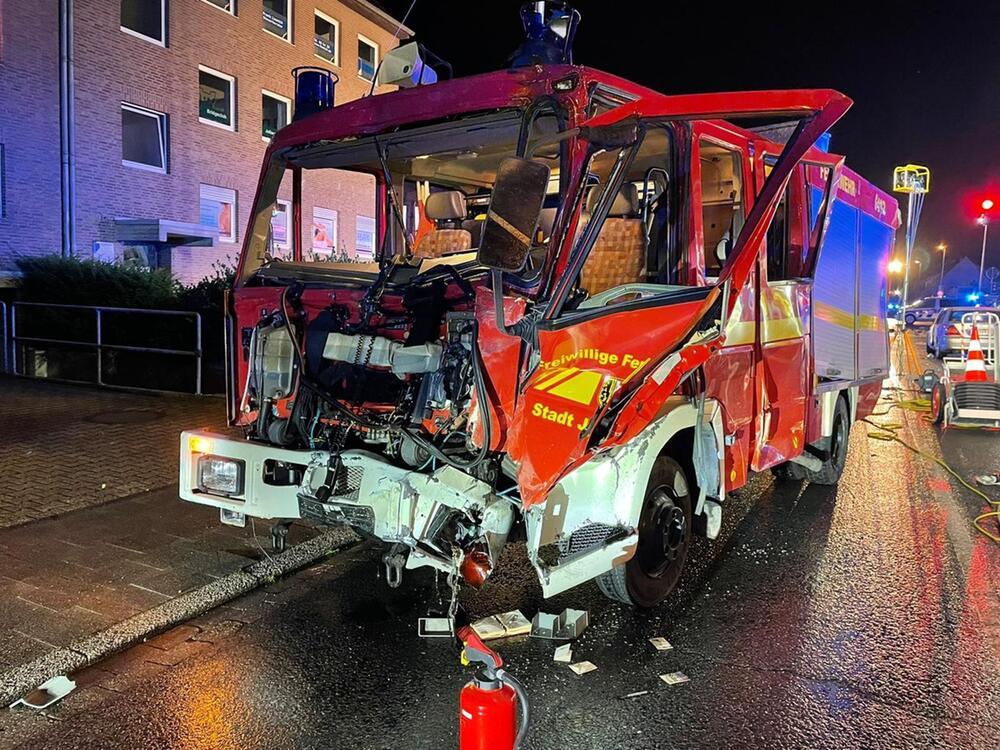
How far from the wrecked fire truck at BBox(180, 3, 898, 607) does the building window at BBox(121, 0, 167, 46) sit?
53.8 feet

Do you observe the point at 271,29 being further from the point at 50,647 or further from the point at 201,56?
the point at 50,647

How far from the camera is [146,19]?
18.6 metres

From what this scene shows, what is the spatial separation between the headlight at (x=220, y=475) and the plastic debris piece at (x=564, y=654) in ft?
5.92

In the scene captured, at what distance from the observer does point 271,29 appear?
73.3 ft

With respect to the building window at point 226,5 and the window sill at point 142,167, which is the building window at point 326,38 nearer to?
the building window at point 226,5

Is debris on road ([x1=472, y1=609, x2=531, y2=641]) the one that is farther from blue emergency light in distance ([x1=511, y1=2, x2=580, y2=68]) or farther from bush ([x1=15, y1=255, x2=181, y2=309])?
bush ([x1=15, y1=255, x2=181, y2=309])

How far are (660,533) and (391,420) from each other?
1.57 metres

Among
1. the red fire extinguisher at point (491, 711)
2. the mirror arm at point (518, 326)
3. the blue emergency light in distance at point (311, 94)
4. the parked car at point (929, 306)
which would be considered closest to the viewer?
the red fire extinguisher at point (491, 711)

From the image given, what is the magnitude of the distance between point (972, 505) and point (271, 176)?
602cm

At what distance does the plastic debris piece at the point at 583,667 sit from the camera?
3.54 m

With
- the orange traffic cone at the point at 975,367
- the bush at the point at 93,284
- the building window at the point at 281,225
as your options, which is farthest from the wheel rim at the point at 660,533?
the bush at the point at 93,284

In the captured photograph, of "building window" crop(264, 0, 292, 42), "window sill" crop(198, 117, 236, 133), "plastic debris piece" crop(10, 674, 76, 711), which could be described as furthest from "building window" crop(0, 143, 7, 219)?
"plastic debris piece" crop(10, 674, 76, 711)

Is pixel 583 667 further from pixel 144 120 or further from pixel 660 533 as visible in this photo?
pixel 144 120

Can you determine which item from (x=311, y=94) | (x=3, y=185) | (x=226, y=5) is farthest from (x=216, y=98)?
(x=311, y=94)
